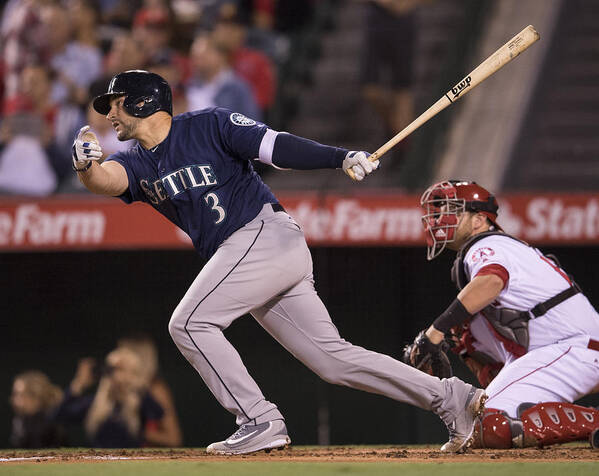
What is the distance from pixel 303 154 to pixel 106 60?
16.4ft

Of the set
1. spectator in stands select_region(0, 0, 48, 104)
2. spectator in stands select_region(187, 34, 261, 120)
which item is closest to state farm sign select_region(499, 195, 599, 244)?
spectator in stands select_region(187, 34, 261, 120)

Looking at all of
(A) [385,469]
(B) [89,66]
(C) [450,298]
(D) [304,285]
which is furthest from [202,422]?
(A) [385,469]

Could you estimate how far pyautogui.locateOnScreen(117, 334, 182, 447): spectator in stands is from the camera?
23.8 feet

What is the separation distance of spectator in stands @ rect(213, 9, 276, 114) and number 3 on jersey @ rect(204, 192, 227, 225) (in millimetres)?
4156

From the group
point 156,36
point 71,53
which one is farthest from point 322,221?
point 71,53

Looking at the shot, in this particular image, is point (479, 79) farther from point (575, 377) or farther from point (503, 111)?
point (503, 111)

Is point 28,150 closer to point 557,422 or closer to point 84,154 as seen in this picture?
point 84,154

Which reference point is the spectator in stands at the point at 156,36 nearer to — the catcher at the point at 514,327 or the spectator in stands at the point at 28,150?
the spectator in stands at the point at 28,150

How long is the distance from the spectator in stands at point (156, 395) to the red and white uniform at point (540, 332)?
330 centimetres

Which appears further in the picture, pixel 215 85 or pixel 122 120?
pixel 215 85

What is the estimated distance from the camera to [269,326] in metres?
4.30

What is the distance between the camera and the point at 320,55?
9305 millimetres

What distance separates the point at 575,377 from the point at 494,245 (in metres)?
0.67

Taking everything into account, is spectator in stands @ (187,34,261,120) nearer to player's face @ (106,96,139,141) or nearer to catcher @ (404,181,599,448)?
catcher @ (404,181,599,448)
